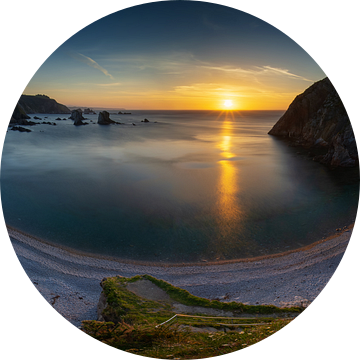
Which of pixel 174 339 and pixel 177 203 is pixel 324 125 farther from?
pixel 174 339

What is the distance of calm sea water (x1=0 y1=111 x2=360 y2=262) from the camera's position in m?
15.4

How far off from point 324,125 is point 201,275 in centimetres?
4061

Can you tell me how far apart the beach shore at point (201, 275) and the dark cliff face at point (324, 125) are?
2038 cm

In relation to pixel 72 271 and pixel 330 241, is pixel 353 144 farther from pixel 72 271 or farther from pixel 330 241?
pixel 72 271

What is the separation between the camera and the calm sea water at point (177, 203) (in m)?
15.4

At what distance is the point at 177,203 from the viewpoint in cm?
2147

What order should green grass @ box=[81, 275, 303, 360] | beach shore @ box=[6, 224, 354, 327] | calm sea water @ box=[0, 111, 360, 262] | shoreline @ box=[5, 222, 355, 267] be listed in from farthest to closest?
calm sea water @ box=[0, 111, 360, 262], shoreline @ box=[5, 222, 355, 267], beach shore @ box=[6, 224, 354, 327], green grass @ box=[81, 275, 303, 360]

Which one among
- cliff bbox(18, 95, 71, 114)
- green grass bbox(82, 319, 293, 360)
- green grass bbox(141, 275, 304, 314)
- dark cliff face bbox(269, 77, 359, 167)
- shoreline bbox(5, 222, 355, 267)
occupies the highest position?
cliff bbox(18, 95, 71, 114)

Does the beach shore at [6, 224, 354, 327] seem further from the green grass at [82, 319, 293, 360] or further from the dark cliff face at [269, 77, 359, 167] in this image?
the dark cliff face at [269, 77, 359, 167]

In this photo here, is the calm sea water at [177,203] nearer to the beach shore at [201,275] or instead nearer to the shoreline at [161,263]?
the shoreline at [161,263]

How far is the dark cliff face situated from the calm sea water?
110 inches

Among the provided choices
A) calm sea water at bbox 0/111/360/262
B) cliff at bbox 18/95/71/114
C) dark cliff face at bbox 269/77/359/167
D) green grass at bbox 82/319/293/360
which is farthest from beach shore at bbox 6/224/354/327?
cliff at bbox 18/95/71/114

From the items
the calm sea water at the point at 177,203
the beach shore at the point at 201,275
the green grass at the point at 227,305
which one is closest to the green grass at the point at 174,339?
the green grass at the point at 227,305

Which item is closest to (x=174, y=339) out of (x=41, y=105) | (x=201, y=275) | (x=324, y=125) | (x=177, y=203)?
(x=201, y=275)
